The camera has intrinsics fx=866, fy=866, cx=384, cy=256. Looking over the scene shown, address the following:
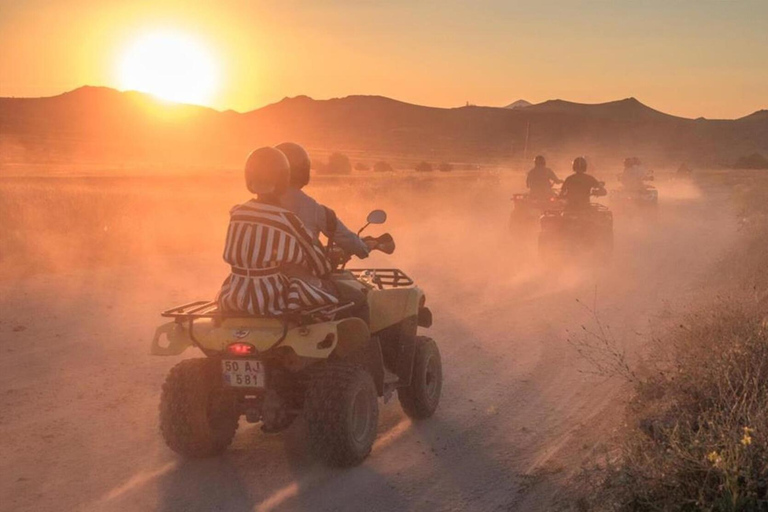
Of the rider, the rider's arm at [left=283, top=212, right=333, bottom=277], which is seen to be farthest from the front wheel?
the rider

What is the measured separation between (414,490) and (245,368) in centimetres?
131

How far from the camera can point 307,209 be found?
20.0 feet

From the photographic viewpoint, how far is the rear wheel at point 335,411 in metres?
5.45

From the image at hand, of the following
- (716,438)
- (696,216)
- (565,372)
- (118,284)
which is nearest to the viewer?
(716,438)

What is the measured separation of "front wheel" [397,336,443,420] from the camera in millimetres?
6719

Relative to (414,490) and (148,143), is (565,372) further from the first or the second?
(148,143)

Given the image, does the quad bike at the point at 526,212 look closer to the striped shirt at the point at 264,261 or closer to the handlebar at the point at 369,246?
the handlebar at the point at 369,246

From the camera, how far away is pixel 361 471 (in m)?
5.69

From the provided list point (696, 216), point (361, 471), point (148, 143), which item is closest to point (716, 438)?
point (361, 471)

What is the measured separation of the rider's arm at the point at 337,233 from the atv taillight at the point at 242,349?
115 centimetres

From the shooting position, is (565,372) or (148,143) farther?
(148,143)

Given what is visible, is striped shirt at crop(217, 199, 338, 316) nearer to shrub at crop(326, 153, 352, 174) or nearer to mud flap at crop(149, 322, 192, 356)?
mud flap at crop(149, 322, 192, 356)

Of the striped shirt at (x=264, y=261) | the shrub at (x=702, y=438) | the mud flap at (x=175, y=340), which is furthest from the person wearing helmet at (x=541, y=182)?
the mud flap at (x=175, y=340)

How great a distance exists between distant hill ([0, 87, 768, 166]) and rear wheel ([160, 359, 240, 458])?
82.3 m
